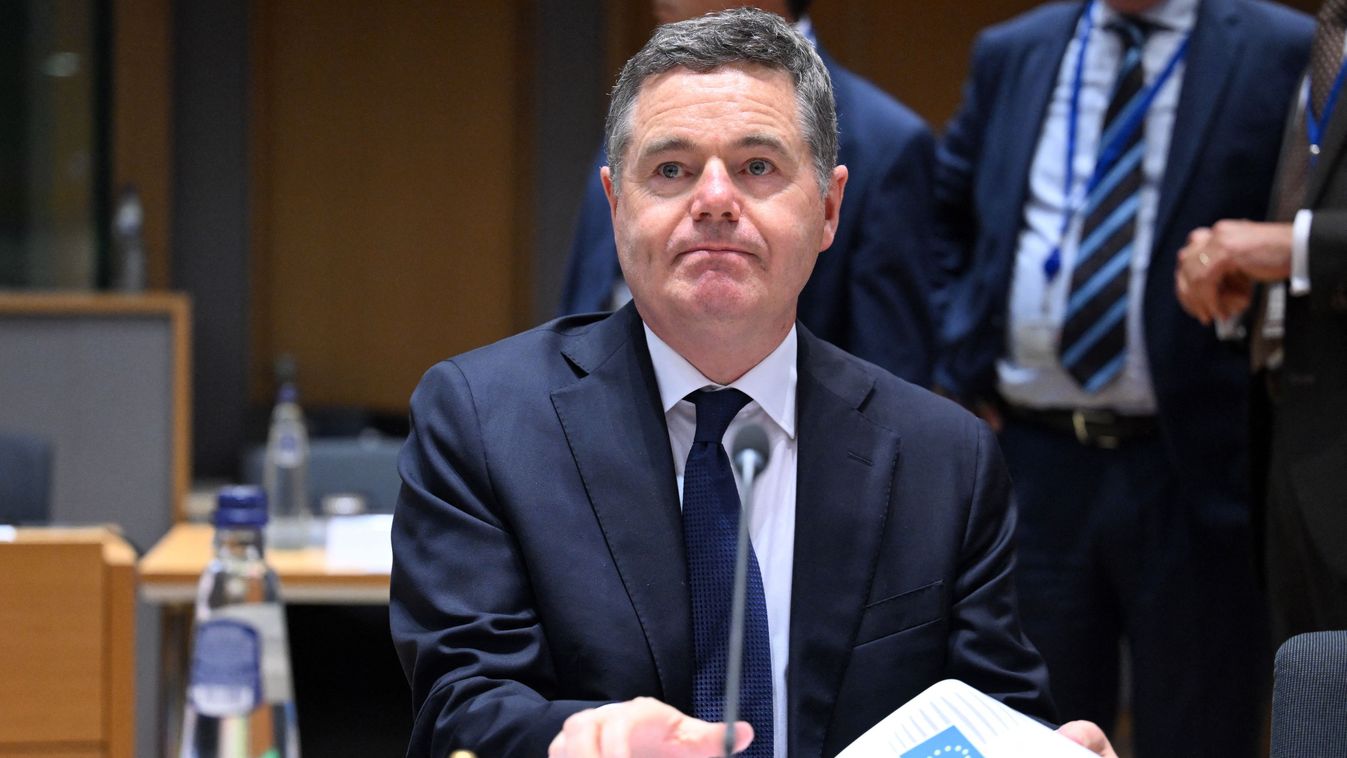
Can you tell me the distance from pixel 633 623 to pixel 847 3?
5.97 meters

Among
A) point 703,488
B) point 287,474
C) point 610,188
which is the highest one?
point 610,188

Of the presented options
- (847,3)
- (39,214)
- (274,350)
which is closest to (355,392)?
(274,350)

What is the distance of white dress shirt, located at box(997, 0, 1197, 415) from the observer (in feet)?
9.09

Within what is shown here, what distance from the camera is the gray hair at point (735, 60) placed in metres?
1.78

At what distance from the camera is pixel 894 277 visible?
9.31 feet

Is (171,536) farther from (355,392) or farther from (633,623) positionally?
(355,392)

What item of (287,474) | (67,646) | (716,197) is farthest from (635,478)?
(287,474)

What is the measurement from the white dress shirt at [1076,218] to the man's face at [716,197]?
44.6 inches

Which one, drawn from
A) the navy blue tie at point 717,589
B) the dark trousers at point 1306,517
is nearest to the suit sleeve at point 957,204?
the dark trousers at point 1306,517

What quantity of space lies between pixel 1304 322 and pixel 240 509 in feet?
5.51

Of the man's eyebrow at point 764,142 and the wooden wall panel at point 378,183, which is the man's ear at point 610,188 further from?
the wooden wall panel at point 378,183

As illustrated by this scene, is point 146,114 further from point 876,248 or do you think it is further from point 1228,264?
point 1228,264

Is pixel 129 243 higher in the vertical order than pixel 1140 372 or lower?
lower

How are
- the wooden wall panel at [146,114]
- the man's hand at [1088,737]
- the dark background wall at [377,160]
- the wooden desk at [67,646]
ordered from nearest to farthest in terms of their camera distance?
the man's hand at [1088,737], the wooden desk at [67,646], the wooden wall panel at [146,114], the dark background wall at [377,160]
